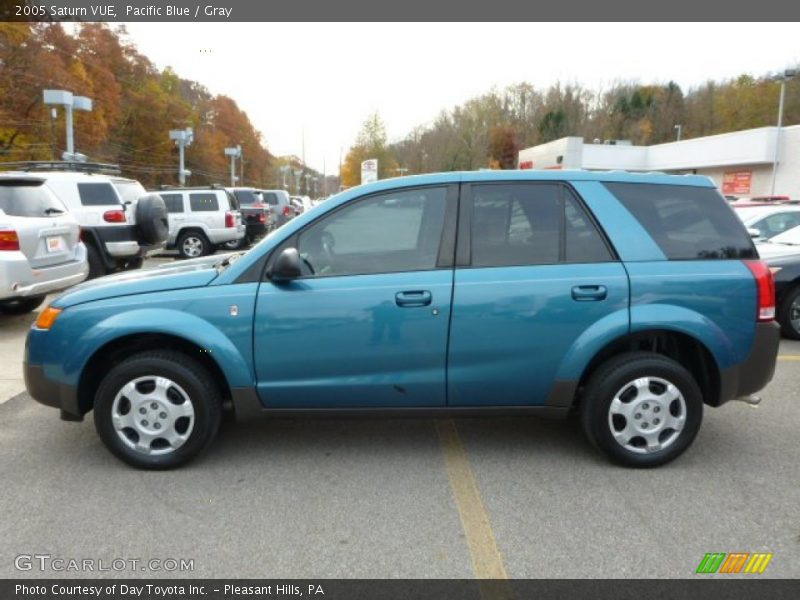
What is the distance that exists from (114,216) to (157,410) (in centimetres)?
785

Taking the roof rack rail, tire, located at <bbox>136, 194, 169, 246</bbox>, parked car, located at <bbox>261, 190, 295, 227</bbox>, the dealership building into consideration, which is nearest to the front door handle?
tire, located at <bbox>136, 194, 169, 246</bbox>

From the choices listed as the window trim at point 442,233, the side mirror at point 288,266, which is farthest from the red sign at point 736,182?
the side mirror at point 288,266

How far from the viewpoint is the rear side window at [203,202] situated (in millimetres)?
15516

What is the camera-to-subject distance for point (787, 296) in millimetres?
7316

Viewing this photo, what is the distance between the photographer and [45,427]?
4.43 m

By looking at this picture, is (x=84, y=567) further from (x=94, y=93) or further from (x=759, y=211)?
(x=94, y=93)

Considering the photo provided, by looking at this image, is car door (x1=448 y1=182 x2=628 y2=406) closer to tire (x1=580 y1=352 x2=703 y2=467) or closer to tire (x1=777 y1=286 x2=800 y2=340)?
tire (x1=580 y1=352 x2=703 y2=467)

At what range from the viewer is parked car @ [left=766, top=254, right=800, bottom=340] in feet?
23.8

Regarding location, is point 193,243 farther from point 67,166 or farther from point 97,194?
point 97,194

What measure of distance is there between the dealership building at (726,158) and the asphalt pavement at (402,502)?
23.0 m

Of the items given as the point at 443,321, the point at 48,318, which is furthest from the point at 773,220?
the point at 48,318

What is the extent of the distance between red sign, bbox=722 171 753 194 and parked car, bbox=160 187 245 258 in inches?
1089

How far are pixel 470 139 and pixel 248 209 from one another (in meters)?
53.4

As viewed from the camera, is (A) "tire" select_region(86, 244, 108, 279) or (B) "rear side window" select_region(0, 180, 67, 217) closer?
(B) "rear side window" select_region(0, 180, 67, 217)
